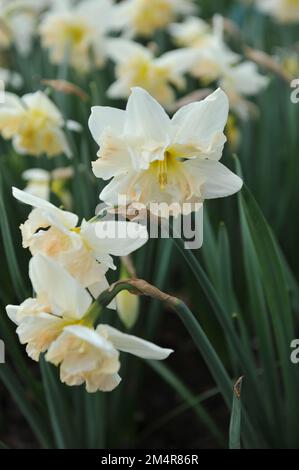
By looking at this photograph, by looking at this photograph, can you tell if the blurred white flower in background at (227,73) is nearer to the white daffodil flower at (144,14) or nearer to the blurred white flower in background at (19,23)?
the white daffodil flower at (144,14)

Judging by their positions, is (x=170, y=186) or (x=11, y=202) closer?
(x=170, y=186)

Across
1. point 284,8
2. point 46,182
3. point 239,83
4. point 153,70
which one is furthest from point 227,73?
point 284,8

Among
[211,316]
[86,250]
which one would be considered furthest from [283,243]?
[86,250]

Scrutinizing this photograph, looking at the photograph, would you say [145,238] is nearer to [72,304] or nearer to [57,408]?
[72,304]

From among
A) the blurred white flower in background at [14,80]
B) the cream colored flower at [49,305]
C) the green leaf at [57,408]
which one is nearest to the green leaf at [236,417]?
the cream colored flower at [49,305]

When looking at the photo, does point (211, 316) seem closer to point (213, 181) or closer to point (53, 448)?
point (53, 448)
